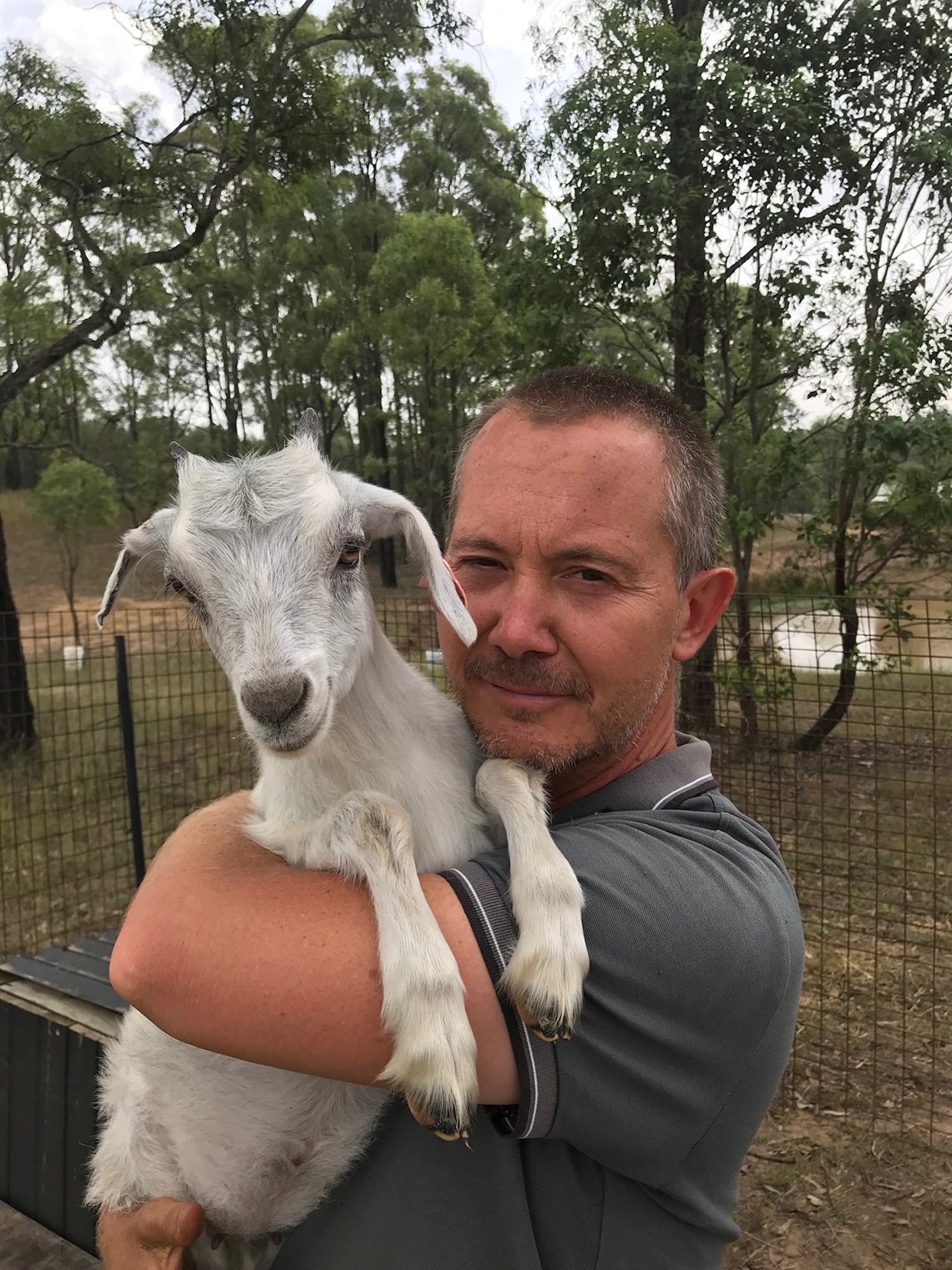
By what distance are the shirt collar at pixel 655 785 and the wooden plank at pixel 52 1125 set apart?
1954 millimetres

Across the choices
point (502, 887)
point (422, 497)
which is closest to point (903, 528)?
point (502, 887)

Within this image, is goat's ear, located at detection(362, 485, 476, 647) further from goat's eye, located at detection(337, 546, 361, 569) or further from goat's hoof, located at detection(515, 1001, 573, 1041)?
goat's hoof, located at detection(515, 1001, 573, 1041)

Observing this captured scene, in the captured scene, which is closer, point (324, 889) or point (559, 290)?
point (324, 889)

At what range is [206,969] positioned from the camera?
1101mm

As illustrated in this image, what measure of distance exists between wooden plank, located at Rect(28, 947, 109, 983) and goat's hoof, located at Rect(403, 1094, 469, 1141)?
2.20 metres

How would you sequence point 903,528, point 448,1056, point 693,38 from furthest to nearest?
point 903,528 → point 693,38 → point 448,1056

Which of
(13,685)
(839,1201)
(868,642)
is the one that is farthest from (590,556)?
(13,685)

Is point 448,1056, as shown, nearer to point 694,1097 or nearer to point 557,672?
point 694,1097

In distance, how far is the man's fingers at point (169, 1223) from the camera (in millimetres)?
1518

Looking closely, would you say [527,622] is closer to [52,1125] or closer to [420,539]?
[420,539]

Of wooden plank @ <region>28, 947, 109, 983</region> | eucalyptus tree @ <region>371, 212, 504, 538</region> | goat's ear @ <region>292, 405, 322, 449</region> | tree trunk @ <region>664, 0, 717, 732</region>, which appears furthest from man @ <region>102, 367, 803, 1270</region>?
eucalyptus tree @ <region>371, 212, 504, 538</region>

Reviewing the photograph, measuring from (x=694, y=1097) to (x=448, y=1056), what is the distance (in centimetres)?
32

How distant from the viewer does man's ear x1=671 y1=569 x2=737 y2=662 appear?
170cm

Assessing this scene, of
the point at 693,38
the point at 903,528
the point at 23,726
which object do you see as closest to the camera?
the point at 693,38
